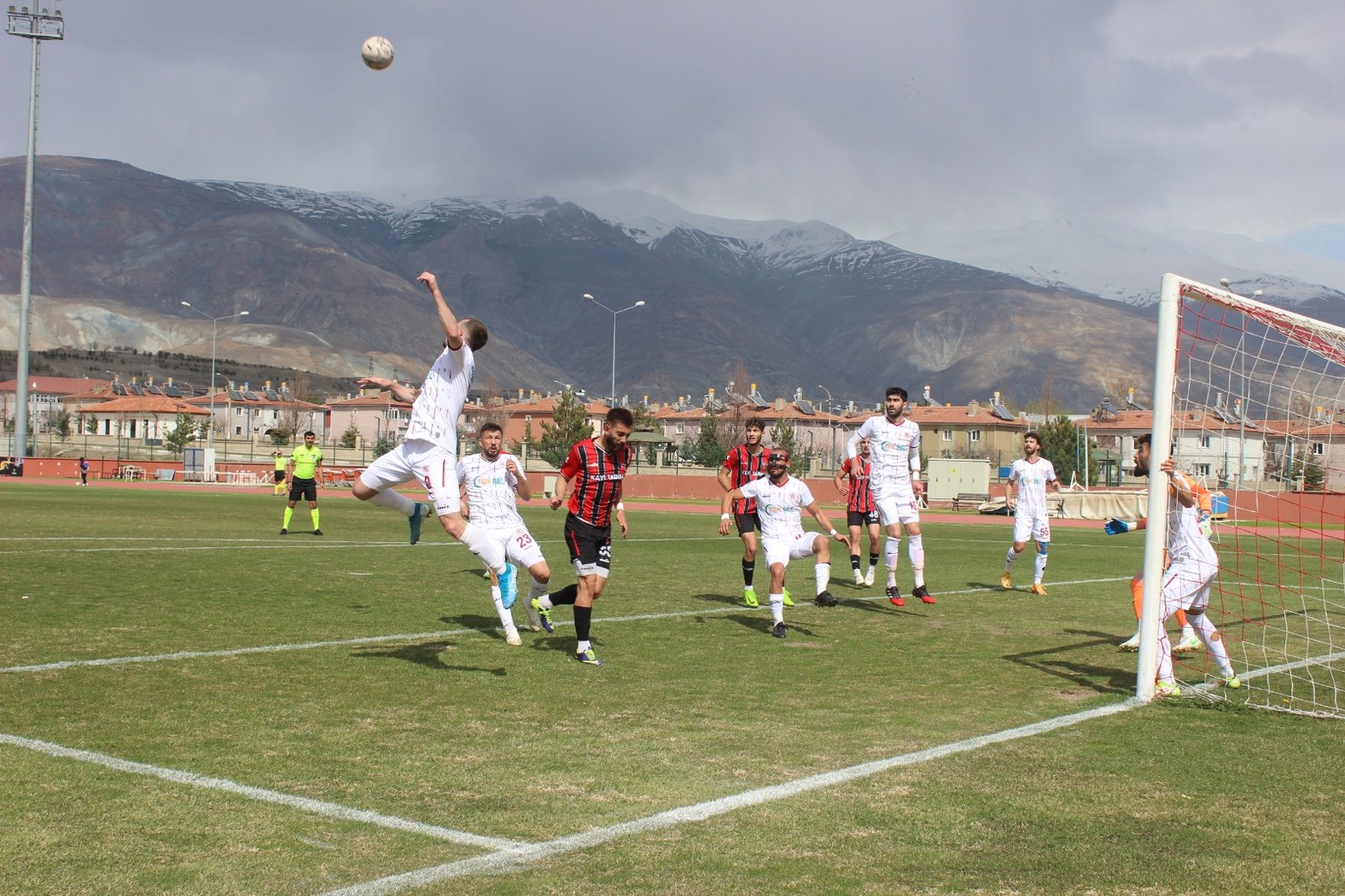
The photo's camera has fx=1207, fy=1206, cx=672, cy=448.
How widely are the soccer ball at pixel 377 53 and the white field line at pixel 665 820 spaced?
13.0 meters

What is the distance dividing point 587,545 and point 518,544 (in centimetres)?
99

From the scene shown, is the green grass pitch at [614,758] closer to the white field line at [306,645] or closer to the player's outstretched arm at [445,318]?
the white field line at [306,645]

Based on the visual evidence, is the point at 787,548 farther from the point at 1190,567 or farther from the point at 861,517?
the point at 861,517

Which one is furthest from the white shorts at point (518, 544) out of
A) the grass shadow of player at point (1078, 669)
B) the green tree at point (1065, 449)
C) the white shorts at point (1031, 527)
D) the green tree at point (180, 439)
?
the green tree at point (180, 439)

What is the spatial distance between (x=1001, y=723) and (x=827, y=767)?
1.71m

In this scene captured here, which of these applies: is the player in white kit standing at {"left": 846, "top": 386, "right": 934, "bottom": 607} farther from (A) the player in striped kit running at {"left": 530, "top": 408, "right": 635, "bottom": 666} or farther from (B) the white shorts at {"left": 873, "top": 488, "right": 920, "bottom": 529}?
(A) the player in striped kit running at {"left": 530, "top": 408, "right": 635, "bottom": 666}

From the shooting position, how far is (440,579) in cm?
1543

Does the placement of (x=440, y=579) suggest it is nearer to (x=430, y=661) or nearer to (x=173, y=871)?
(x=430, y=661)

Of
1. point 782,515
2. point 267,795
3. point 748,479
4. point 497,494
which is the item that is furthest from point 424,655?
point 748,479

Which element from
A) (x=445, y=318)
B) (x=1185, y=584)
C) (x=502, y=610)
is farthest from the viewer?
(x=502, y=610)

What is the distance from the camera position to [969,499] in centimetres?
5784

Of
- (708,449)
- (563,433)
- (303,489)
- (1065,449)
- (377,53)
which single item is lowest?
(303,489)

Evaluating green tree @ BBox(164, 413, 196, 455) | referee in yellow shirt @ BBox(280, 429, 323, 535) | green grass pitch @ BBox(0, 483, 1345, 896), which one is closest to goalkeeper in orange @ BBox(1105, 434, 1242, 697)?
green grass pitch @ BBox(0, 483, 1345, 896)

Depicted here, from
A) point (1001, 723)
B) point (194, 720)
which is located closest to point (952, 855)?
point (1001, 723)
